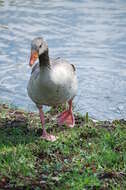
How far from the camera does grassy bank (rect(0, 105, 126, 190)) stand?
5.11 m

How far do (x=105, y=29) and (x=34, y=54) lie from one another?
6546 mm

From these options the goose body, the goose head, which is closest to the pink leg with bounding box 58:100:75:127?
the goose body

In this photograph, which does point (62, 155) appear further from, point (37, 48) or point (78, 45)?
point (78, 45)

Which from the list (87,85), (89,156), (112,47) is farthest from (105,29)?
(89,156)

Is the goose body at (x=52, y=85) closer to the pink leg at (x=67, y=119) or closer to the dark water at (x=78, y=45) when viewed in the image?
the pink leg at (x=67, y=119)

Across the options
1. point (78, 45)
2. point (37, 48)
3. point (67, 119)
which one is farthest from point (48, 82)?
point (78, 45)

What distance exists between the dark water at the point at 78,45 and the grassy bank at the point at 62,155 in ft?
5.68

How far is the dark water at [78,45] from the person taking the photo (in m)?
9.48

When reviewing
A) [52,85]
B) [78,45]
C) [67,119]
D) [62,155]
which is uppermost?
[52,85]

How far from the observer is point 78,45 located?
11625 millimetres

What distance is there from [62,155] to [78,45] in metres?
6.00

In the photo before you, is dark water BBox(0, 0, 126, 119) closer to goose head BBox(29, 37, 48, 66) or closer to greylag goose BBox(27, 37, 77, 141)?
greylag goose BBox(27, 37, 77, 141)

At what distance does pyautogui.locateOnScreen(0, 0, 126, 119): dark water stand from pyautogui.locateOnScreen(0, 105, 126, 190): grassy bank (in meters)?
1.73

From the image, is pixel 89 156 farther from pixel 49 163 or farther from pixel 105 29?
pixel 105 29
